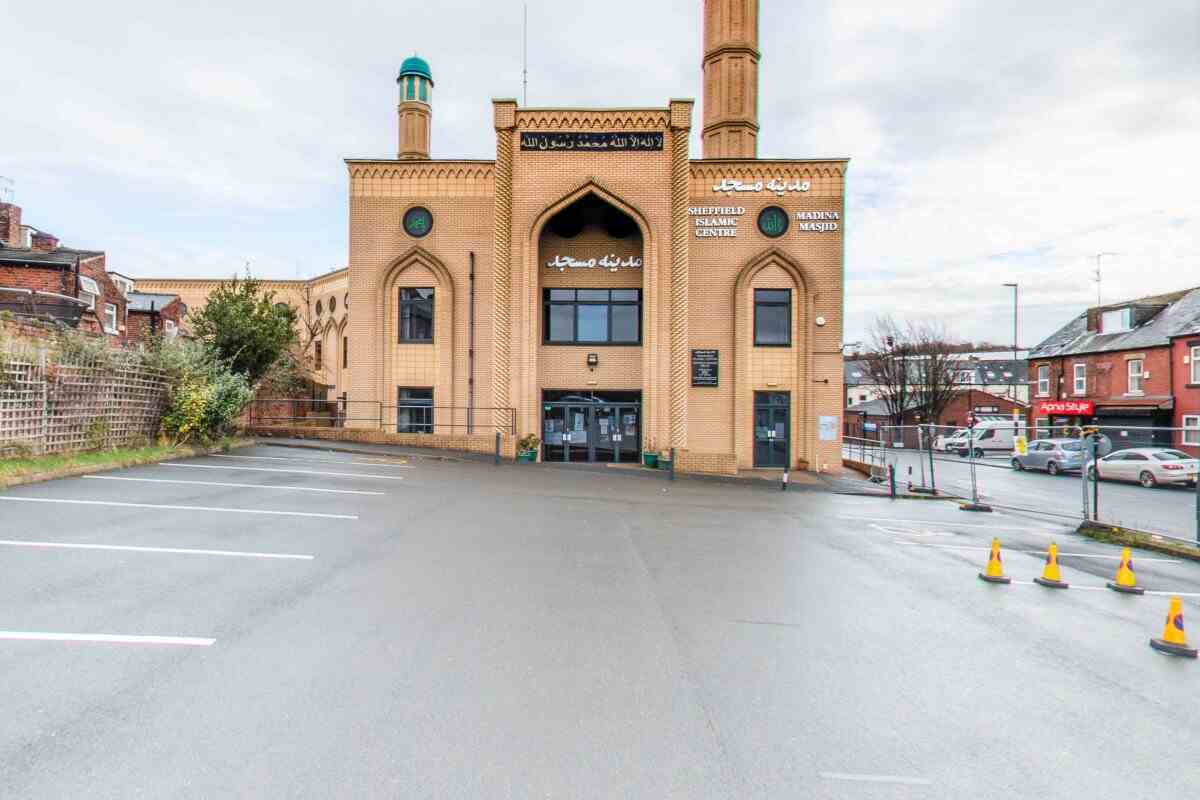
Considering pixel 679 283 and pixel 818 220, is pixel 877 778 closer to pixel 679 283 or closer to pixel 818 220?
pixel 679 283

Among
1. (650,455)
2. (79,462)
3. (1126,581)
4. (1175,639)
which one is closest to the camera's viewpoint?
(1175,639)

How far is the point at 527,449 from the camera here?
21141 mm

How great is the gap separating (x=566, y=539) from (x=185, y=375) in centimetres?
1358

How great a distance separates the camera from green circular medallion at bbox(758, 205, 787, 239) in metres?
22.7

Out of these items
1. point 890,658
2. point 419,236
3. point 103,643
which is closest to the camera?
point 103,643

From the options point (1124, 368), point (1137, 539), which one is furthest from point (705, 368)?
point (1124, 368)

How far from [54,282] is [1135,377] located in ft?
164

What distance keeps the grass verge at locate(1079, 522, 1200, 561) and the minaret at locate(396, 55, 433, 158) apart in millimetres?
24708

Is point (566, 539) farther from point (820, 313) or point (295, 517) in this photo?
point (820, 313)

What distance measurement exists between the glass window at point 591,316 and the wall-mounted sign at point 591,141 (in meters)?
4.80

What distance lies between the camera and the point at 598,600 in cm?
621

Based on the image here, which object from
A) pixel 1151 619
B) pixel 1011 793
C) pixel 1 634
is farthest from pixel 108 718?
pixel 1151 619

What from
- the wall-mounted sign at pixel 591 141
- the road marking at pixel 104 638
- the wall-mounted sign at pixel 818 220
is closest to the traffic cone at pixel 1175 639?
the road marking at pixel 104 638

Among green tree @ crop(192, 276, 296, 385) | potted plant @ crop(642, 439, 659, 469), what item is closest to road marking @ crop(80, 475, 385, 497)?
green tree @ crop(192, 276, 296, 385)
